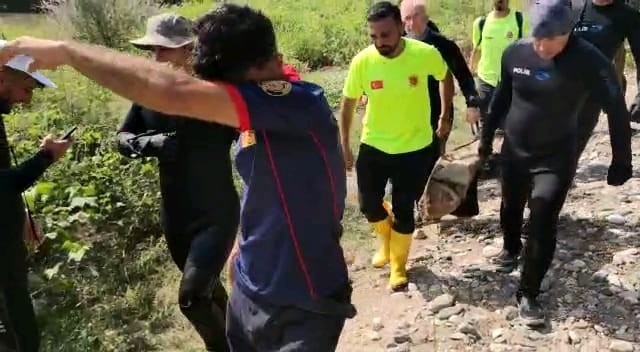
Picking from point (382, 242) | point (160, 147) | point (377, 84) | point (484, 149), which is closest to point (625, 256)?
point (484, 149)

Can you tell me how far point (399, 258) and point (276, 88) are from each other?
121 inches

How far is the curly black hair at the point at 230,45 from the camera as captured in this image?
2.35 meters

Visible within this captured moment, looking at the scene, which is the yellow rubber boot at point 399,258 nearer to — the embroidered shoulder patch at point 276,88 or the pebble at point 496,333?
the pebble at point 496,333

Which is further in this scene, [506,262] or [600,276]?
[506,262]

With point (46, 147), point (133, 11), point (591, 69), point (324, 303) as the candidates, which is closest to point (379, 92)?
point (591, 69)

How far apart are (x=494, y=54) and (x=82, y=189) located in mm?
3623

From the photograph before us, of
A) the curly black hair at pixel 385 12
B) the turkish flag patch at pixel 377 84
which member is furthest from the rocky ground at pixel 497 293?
the curly black hair at pixel 385 12

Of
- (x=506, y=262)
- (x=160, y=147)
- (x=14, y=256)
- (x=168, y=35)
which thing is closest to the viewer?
(x=14, y=256)

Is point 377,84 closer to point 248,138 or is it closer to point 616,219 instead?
point 616,219

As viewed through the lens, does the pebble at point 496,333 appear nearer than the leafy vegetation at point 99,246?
Yes

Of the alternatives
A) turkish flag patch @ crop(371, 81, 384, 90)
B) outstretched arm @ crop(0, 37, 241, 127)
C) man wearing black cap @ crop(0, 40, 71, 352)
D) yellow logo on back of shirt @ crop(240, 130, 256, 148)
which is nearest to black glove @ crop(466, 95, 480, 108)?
turkish flag patch @ crop(371, 81, 384, 90)

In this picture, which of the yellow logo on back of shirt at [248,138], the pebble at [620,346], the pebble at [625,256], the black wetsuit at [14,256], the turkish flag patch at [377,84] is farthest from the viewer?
the pebble at [625,256]

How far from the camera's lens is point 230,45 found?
2.35 meters

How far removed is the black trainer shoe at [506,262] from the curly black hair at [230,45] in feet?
10.9
